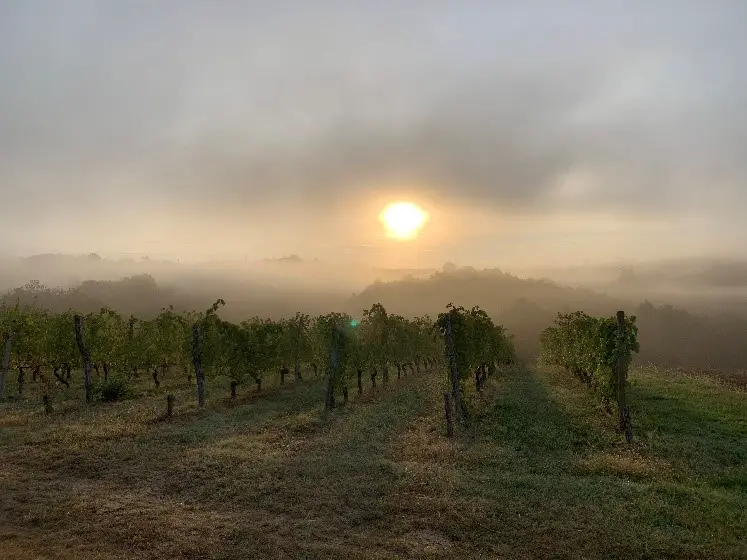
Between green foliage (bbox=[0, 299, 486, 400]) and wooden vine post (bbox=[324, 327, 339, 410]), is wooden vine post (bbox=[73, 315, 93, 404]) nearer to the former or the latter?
green foliage (bbox=[0, 299, 486, 400])

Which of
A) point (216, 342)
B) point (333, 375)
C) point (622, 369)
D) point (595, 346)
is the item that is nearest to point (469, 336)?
point (595, 346)

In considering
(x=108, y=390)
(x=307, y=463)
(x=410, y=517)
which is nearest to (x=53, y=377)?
(x=108, y=390)

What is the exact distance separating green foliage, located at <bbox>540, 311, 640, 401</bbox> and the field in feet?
9.71

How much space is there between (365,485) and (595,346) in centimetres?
2126

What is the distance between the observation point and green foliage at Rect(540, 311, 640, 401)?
918 inches

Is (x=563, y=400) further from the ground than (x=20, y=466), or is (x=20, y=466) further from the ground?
(x=20, y=466)

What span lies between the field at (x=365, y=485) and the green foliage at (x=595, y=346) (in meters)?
2.96

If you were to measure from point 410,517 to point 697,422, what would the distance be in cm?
2296

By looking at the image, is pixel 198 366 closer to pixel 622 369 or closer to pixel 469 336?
pixel 469 336

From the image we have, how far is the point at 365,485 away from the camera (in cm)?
1503

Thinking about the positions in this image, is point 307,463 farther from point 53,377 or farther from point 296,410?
point 53,377

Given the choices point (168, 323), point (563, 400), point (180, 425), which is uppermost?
point (168, 323)

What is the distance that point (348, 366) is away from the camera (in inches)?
1326

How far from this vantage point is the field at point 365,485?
1132 centimetres
